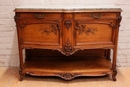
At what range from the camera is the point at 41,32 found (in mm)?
1826

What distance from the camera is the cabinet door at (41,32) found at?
5.89 ft

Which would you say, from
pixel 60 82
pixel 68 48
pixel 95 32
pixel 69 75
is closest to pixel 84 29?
pixel 95 32

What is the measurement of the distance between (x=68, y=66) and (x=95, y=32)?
0.51 meters

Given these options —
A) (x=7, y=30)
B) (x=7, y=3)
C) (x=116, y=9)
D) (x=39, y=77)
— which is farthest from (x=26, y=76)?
(x=116, y=9)

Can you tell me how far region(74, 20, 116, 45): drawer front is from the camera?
5.90 ft

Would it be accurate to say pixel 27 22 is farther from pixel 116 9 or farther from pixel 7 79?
pixel 116 9

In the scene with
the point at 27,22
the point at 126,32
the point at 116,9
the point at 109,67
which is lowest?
the point at 109,67

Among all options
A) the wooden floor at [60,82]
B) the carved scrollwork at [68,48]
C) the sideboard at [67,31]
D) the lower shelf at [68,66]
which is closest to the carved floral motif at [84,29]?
the sideboard at [67,31]

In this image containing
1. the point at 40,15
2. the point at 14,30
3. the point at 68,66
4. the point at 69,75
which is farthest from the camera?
the point at 14,30

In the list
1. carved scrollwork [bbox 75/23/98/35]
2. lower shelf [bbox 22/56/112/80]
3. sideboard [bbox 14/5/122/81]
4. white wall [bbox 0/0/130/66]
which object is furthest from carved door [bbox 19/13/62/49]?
white wall [bbox 0/0/130/66]

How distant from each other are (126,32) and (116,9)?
54cm

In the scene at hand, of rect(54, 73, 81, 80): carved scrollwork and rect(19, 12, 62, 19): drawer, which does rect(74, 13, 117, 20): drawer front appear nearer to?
rect(19, 12, 62, 19): drawer

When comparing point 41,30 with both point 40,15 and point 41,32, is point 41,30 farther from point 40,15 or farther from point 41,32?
point 40,15

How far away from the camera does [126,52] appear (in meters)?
2.31
